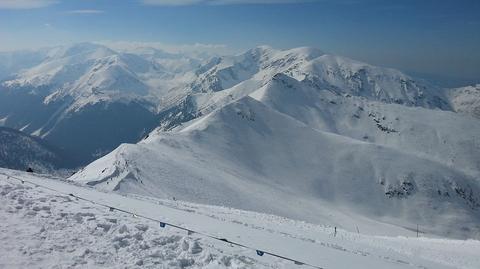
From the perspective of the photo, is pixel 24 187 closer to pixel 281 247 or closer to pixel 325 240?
pixel 281 247

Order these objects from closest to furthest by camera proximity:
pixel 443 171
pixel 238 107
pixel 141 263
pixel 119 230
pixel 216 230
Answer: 1. pixel 141 263
2. pixel 119 230
3. pixel 216 230
4. pixel 443 171
5. pixel 238 107

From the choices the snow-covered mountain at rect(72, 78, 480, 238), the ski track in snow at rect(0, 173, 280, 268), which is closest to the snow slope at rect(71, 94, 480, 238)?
the snow-covered mountain at rect(72, 78, 480, 238)

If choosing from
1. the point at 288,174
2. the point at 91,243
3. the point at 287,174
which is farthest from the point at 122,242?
the point at 288,174

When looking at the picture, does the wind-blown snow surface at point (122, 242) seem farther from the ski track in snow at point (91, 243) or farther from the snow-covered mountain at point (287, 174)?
the snow-covered mountain at point (287, 174)

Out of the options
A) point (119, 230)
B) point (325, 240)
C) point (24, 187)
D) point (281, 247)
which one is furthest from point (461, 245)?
point (24, 187)

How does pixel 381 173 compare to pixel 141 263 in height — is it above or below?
below

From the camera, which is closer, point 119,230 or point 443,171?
point 119,230
